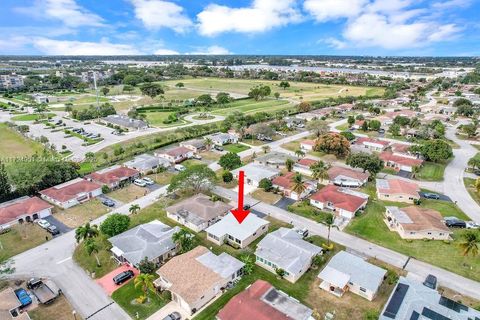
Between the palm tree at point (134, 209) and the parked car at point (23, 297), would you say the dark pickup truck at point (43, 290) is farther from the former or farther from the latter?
the palm tree at point (134, 209)

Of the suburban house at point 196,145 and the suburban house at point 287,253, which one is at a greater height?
the suburban house at point 196,145

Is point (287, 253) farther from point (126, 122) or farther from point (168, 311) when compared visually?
point (126, 122)

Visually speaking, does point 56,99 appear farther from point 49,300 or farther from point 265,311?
point 265,311

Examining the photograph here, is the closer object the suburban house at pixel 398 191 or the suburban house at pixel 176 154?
the suburban house at pixel 398 191

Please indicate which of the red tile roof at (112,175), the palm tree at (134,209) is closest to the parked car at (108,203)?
the red tile roof at (112,175)

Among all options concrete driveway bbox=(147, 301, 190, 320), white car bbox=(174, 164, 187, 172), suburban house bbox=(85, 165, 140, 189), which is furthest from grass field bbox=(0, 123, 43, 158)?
concrete driveway bbox=(147, 301, 190, 320)

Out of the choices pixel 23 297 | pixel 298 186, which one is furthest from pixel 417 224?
pixel 23 297
